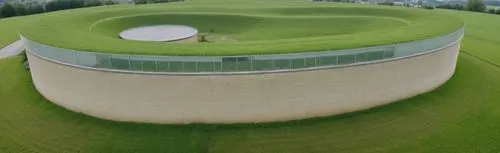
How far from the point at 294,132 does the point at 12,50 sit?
3054 cm

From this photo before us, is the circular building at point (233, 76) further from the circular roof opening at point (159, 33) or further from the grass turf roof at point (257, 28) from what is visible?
the circular roof opening at point (159, 33)

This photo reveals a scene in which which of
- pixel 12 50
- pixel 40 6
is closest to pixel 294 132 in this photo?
pixel 12 50

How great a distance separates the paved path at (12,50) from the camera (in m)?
35.7

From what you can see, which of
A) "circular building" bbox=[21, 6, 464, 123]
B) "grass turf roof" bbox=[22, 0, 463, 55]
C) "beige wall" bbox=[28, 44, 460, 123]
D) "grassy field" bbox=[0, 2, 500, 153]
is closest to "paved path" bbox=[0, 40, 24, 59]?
"grass turf roof" bbox=[22, 0, 463, 55]

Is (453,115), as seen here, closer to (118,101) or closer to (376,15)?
(118,101)

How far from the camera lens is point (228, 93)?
762 inches

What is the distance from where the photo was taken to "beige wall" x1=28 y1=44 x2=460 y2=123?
19.3m

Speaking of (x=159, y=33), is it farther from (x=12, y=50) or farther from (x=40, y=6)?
(x=40, y=6)

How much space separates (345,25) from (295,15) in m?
7.12

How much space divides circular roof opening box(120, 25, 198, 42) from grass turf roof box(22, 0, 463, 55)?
1507 mm

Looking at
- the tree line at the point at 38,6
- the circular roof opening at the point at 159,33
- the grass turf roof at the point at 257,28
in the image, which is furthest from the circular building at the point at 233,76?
the tree line at the point at 38,6

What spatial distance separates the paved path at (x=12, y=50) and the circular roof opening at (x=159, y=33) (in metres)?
9.90

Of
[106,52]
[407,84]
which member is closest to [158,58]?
[106,52]

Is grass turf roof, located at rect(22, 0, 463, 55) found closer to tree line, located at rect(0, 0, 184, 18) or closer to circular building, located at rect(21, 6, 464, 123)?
circular building, located at rect(21, 6, 464, 123)
